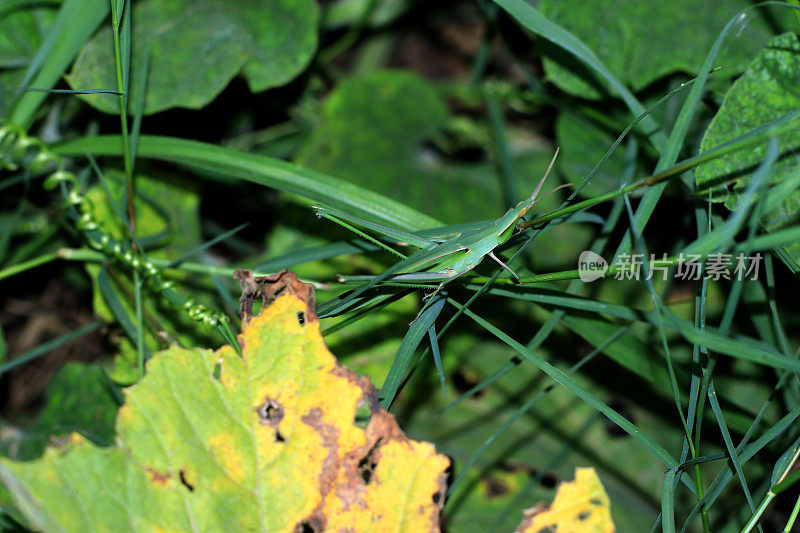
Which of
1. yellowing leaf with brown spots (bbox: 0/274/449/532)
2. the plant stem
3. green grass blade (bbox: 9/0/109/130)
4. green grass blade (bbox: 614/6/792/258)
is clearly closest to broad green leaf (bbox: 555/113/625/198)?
green grass blade (bbox: 614/6/792/258)

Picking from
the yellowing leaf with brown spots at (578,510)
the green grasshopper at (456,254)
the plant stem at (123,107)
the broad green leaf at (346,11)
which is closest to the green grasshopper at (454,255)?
the green grasshopper at (456,254)

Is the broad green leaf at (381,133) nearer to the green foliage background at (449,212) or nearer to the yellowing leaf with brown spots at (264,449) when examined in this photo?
the green foliage background at (449,212)

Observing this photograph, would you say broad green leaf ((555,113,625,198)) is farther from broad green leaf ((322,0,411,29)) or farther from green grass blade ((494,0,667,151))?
broad green leaf ((322,0,411,29))

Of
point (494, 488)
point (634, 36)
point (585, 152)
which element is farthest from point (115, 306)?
point (634, 36)

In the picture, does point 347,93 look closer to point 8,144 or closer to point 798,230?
point 8,144

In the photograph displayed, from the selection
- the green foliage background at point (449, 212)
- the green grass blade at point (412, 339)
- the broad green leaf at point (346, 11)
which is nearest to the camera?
the green grass blade at point (412, 339)
